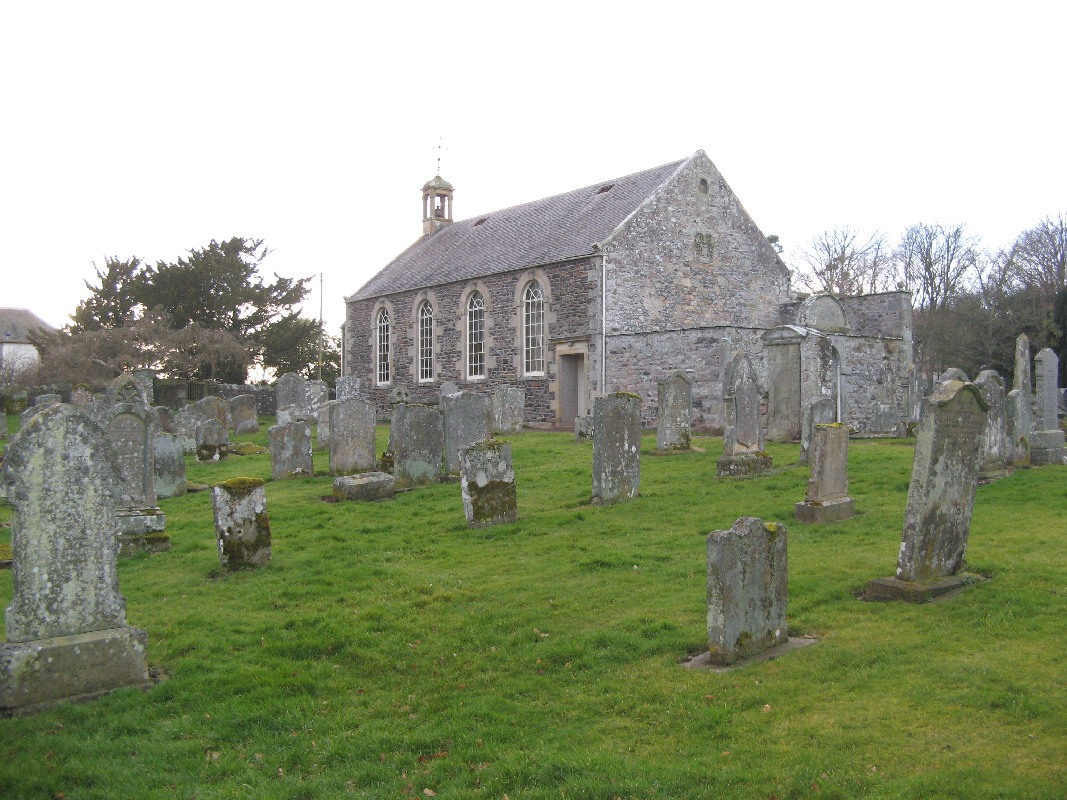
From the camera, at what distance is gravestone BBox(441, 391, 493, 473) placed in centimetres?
1454

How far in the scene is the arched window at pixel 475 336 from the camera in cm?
3058

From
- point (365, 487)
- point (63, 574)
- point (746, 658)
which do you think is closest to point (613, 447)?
point (365, 487)

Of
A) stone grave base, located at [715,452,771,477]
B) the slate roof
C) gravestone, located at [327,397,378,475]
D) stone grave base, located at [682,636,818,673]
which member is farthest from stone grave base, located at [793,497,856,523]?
the slate roof

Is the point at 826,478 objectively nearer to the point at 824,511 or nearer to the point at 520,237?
the point at 824,511

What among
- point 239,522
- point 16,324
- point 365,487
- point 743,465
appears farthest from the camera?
point 16,324

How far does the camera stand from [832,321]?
67.8 feet

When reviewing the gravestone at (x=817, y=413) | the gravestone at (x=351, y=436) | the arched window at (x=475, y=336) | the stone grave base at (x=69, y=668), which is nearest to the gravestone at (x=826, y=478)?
the gravestone at (x=817, y=413)

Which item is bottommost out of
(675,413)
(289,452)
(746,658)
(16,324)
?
(746,658)

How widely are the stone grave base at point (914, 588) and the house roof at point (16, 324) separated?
227 ft

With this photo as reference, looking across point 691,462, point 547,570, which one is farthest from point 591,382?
point 547,570

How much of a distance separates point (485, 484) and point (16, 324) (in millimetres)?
69250

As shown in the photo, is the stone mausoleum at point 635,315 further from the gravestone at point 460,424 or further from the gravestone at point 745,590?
the gravestone at point 745,590

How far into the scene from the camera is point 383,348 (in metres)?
35.7

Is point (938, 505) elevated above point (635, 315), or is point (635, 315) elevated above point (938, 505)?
point (635, 315)
